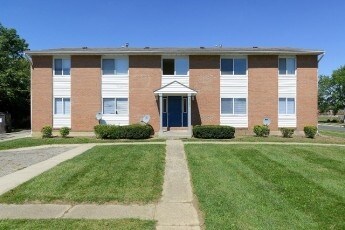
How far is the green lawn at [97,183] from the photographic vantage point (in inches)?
277

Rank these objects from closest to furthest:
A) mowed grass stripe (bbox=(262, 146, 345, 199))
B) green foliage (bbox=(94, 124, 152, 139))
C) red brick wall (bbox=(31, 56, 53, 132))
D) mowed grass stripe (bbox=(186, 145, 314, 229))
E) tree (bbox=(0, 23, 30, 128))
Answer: mowed grass stripe (bbox=(186, 145, 314, 229)), mowed grass stripe (bbox=(262, 146, 345, 199)), green foliage (bbox=(94, 124, 152, 139)), red brick wall (bbox=(31, 56, 53, 132)), tree (bbox=(0, 23, 30, 128))

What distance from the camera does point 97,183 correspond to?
838 cm

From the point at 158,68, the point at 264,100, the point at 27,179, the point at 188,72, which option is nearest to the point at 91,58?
the point at 158,68

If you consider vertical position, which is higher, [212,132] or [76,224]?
[212,132]

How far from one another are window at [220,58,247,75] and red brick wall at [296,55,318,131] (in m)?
4.14

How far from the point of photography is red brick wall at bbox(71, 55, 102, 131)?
23.9 meters

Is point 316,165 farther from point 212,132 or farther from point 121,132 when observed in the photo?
point 121,132

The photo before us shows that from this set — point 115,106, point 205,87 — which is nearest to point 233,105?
point 205,87

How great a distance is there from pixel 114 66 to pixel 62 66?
3962 mm

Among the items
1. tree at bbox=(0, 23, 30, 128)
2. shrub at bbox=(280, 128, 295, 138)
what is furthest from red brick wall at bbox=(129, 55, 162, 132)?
tree at bbox=(0, 23, 30, 128)

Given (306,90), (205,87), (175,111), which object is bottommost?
(175,111)

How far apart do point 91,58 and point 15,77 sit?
18.3 metres

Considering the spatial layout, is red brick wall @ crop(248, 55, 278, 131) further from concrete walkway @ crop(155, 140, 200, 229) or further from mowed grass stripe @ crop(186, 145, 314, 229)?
concrete walkway @ crop(155, 140, 200, 229)

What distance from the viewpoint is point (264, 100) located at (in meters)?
24.2
